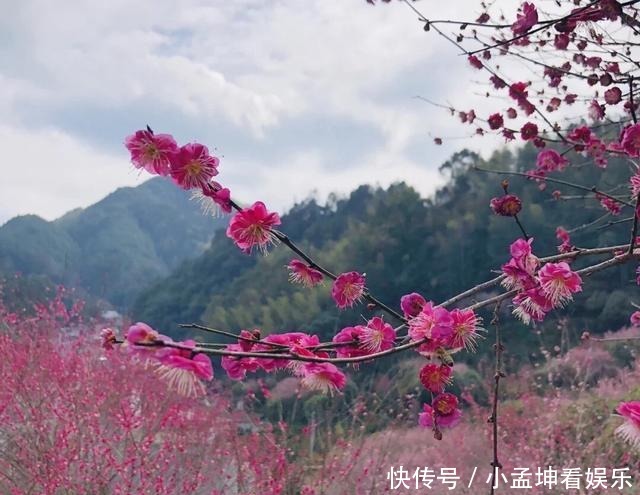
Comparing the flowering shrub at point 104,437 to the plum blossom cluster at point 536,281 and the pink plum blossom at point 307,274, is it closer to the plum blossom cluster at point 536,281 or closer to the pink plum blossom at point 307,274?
the pink plum blossom at point 307,274

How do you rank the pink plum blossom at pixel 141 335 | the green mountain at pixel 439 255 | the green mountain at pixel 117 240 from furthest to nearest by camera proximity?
the green mountain at pixel 117 240
the green mountain at pixel 439 255
the pink plum blossom at pixel 141 335

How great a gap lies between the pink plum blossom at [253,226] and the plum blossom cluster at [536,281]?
474mm

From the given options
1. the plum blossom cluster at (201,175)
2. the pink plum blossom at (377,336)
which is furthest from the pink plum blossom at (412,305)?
the plum blossom cluster at (201,175)

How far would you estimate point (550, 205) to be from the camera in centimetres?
1658

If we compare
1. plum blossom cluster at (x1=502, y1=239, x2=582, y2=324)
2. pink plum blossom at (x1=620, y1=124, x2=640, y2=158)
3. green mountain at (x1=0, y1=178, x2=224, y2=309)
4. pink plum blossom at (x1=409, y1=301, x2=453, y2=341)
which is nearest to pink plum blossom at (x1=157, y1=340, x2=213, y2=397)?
pink plum blossom at (x1=409, y1=301, x2=453, y2=341)

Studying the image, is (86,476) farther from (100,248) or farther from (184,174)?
(100,248)

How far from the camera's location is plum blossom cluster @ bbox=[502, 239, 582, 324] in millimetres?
1269

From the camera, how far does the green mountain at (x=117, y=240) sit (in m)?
25.5

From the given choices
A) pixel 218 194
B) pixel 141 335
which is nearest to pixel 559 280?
pixel 218 194

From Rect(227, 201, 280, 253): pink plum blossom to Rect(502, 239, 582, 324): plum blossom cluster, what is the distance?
47 cm

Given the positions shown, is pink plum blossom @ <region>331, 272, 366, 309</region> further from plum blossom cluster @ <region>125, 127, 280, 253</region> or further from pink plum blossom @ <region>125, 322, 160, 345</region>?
pink plum blossom @ <region>125, 322, 160, 345</region>

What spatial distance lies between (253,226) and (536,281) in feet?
1.88

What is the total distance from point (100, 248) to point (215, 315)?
2203 cm

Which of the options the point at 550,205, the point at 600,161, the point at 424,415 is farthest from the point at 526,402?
the point at 550,205
